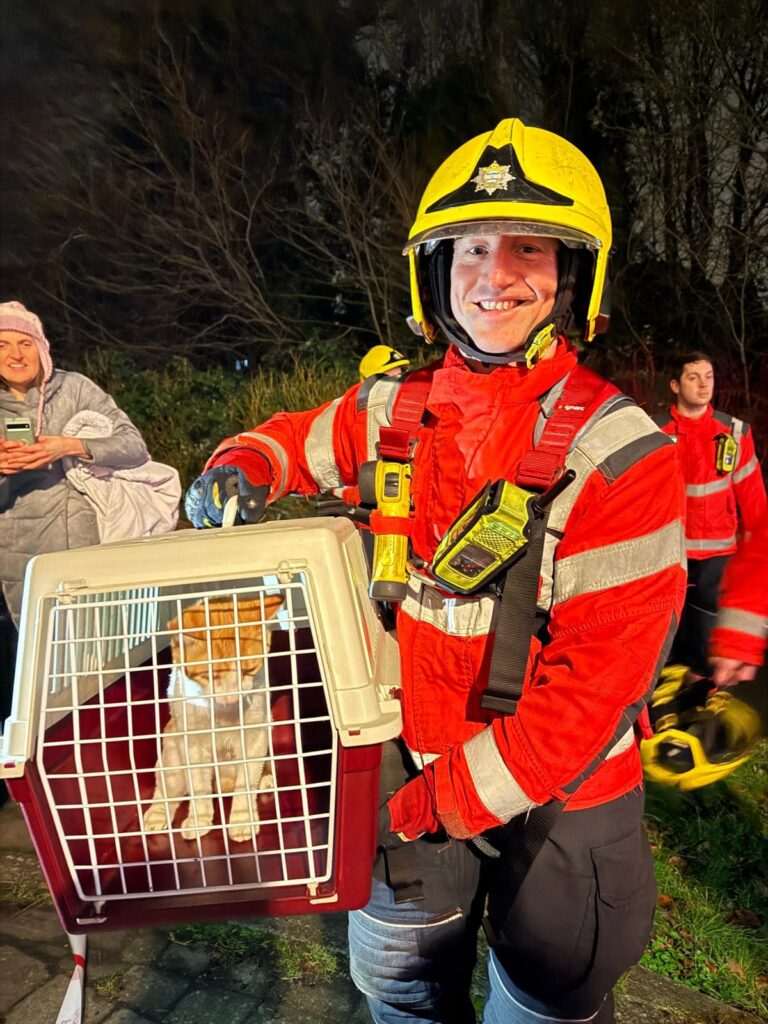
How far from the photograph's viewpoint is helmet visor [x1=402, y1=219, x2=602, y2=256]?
1411 mm

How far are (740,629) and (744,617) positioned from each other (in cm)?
3

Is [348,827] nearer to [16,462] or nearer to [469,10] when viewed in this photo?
[16,462]

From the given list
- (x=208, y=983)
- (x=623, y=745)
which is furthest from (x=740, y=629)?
(x=208, y=983)

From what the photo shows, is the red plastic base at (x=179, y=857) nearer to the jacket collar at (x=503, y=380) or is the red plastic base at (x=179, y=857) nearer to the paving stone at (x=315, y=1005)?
the jacket collar at (x=503, y=380)

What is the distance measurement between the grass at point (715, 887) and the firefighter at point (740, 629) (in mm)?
1786

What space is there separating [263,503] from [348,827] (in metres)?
0.70

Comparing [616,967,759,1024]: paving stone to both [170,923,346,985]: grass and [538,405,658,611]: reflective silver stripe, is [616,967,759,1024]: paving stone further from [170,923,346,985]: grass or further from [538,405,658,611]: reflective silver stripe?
[538,405,658,611]: reflective silver stripe

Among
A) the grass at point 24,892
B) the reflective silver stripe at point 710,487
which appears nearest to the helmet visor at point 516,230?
the grass at point 24,892

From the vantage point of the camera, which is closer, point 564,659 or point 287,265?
point 564,659

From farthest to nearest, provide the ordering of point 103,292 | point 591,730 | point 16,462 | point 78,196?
point 103,292 < point 78,196 < point 16,462 < point 591,730

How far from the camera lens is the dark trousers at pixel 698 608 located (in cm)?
327

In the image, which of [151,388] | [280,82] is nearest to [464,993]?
[151,388]

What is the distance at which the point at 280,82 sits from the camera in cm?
1107

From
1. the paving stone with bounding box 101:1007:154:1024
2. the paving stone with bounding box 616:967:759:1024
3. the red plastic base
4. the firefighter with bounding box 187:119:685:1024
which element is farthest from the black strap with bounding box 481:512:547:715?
the paving stone with bounding box 101:1007:154:1024
